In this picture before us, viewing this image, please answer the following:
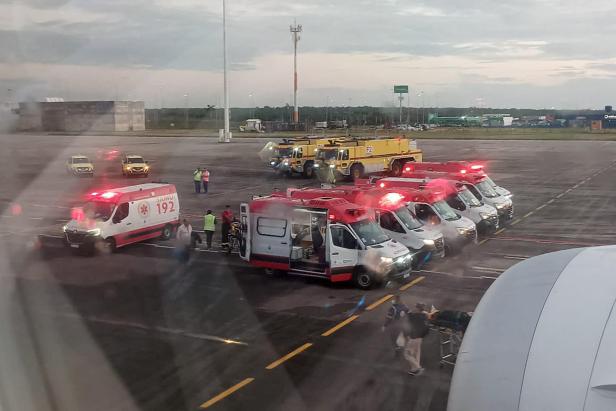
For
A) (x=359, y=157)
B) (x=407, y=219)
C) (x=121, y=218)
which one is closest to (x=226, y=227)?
(x=121, y=218)

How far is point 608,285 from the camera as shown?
11.8 feet

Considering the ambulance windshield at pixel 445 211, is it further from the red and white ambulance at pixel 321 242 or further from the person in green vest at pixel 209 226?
the person in green vest at pixel 209 226

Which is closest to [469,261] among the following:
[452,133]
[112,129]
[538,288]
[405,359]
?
[405,359]

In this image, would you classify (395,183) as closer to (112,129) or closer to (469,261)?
(469,261)

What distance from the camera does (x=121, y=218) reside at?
13.5 m

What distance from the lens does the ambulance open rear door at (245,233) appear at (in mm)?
11472

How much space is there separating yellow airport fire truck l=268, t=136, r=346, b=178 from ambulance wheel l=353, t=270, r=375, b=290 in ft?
57.7

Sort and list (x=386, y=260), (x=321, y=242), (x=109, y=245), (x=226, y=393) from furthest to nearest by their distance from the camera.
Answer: (x=109, y=245) → (x=321, y=242) → (x=386, y=260) → (x=226, y=393)

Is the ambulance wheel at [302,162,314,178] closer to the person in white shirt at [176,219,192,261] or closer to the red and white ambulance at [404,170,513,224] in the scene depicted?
the red and white ambulance at [404,170,513,224]

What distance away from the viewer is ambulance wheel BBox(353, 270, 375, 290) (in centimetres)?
1042

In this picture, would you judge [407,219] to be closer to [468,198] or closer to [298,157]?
[468,198]

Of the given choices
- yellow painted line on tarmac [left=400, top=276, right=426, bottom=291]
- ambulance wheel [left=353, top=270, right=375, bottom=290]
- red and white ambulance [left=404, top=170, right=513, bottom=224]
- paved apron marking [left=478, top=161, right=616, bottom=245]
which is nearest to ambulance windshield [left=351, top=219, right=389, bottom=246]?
ambulance wheel [left=353, top=270, right=375, bottom=290]

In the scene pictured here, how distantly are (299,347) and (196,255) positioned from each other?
5659mm

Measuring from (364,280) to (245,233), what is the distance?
248 centimetres
